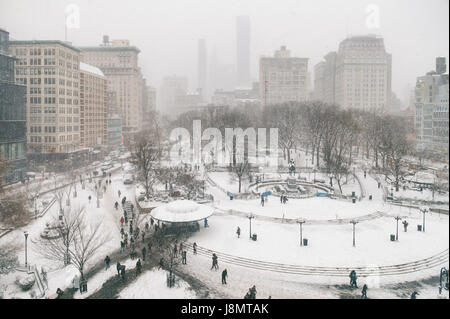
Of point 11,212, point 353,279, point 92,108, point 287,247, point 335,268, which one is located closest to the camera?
point 353,279

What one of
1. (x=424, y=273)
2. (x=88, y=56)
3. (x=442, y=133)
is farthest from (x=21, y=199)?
(x=88, y=56)

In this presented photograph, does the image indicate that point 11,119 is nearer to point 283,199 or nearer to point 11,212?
point 11,212

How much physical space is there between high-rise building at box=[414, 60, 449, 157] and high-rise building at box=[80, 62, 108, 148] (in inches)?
2562

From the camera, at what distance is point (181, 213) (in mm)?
22703

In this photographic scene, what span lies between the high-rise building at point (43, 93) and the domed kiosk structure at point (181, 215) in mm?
34552

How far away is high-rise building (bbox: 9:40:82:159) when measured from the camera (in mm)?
49031

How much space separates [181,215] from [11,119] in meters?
26.4

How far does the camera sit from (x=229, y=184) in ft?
128

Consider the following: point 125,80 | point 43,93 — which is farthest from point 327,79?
point 43,93

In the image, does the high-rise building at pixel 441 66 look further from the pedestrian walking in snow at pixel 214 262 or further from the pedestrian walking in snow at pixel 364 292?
the pedestrian walking in snow at pixel 214 262

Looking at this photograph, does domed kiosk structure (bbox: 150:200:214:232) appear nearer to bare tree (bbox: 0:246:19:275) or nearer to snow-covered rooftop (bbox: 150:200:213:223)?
snow-covered rooftop (bbox: 150:200:213:223)

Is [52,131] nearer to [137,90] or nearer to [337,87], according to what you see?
[137,90]

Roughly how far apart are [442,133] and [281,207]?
3985 cm
